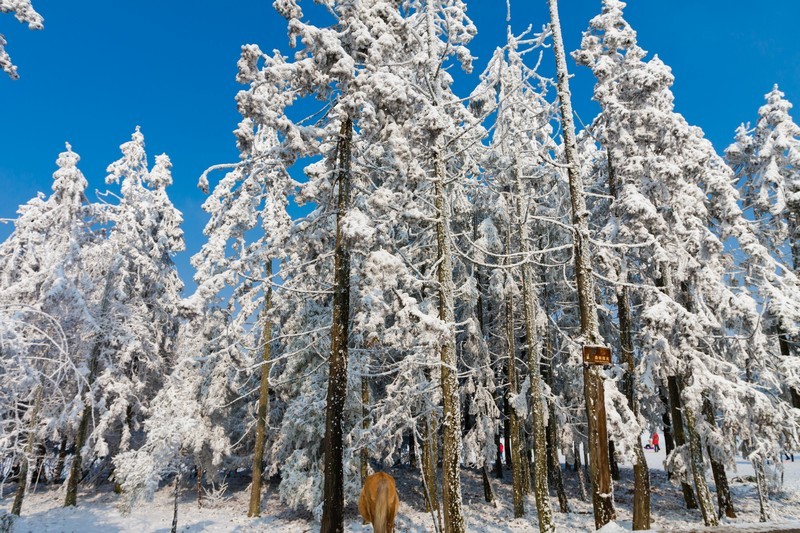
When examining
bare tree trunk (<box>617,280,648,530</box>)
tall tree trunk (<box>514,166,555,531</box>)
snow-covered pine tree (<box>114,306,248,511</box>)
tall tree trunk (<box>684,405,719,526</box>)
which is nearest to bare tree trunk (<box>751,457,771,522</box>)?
tall tree trunk (<box>684,405,719,526</box>)

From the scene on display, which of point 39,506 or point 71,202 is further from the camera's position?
point 39,506

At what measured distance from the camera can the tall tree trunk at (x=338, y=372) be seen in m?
9.38

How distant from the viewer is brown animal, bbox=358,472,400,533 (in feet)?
12.6

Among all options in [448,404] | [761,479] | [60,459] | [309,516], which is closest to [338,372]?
[448,404]

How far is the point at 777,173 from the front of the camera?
19.6 metres

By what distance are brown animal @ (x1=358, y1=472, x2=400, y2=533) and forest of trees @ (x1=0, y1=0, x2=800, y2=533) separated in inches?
44.7

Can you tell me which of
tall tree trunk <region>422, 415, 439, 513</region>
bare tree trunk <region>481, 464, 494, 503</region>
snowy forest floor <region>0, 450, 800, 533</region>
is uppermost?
tall tree trunk <region>422, 415, 439, 513</region>

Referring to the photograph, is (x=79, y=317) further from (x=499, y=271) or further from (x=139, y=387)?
(x=499, y=271)

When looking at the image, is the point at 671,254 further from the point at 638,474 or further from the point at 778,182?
the point at 778,182

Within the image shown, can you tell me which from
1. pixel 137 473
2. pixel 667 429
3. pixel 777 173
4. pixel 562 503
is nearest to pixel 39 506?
pixel 137 473

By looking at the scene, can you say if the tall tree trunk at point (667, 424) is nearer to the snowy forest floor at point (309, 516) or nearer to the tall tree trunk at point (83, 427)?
the snowy forest floor at point (309, 516)

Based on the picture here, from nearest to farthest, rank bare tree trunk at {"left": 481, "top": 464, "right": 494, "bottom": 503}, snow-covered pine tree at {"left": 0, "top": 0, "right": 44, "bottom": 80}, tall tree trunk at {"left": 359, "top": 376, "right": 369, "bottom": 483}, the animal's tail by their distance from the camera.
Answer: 1. the animal's tail
2. snow-covered pine tree at {"left": 0, "top": 0, "right": 44, "bottom": 80}
3. tall tree trunk at {"left": 359, "top": 376, "right": 369, "bottom": 483}
4. bare tree trunk at {"left": 481, "top": 464, "right": 494, "bottom": 503}

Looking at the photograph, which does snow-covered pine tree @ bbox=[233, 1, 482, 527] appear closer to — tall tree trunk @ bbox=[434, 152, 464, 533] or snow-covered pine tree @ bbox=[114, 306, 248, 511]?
tall tree trunk @ bbox=[434, 152, 464, 533]

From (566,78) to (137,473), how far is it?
1914cm
